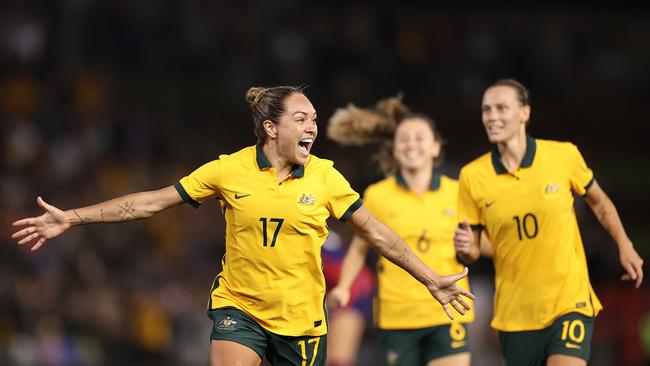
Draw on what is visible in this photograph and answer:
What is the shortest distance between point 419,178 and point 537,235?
1.51 meters

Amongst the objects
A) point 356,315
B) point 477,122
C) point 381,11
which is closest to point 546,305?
point 356,315

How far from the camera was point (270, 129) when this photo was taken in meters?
6.19

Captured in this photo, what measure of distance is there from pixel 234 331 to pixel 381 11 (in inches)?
491

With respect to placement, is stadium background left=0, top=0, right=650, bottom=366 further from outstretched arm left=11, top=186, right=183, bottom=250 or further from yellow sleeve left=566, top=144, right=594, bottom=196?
yellow sleeve left=566, top=144, right=594, bottom=196

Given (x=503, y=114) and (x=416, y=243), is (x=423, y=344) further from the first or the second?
(x=503, y=114)

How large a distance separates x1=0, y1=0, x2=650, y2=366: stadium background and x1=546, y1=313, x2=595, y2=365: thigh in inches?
264

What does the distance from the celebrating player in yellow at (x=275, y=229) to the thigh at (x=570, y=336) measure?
80cm

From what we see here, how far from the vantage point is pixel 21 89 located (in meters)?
14.6

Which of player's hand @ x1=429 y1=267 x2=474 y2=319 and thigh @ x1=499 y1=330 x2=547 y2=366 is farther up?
player's hand @ x1=429 y1=267 x2=474 y2=319

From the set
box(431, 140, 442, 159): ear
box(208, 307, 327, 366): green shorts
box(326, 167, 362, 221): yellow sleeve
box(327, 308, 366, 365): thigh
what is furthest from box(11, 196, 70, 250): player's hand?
box(327, 308, 366, 365): thigh

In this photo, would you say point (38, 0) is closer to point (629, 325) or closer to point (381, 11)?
point (381, 11)

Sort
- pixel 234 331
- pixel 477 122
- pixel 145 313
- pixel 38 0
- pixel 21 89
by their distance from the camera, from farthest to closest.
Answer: pixel 477 122
pixel 38 0
pixel 21 89
pixel 145 313
pixel 234 331

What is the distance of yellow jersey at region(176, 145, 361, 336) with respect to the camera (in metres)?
6.02

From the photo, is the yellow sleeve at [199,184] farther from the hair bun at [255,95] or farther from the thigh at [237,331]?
the thigh at [237,331]
